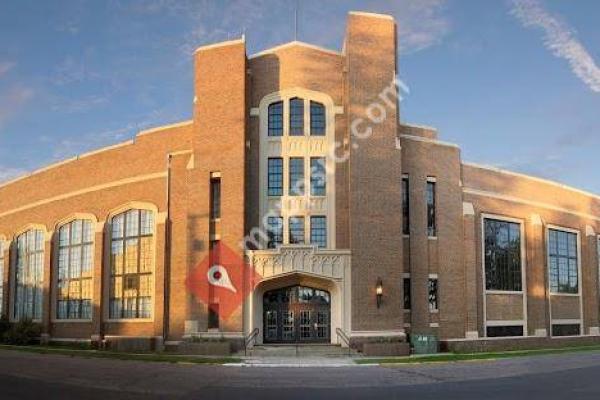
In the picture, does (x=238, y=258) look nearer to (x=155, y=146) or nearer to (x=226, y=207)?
(x=226, y=207)

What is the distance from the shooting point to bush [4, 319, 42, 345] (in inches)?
1789

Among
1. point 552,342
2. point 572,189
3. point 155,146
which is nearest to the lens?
point 155,146

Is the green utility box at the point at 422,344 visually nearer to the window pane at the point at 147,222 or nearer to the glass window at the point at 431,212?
the glass window at the point at 431,212

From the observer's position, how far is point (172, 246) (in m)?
40.4

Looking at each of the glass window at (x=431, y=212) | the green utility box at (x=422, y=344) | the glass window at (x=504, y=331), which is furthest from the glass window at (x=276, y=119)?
the glass window at (x=504, y=331)

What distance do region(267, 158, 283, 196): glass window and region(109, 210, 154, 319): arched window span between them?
823 centimetres

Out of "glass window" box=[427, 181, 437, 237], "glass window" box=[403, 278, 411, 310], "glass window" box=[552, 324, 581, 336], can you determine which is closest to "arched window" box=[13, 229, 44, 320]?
"glass window" box=[403, 278, 411, 310]

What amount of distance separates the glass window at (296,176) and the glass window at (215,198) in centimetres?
405

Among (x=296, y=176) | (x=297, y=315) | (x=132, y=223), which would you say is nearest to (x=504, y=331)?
(x=297, y=315)

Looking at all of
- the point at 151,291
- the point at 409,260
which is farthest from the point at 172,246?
the point at 409,260

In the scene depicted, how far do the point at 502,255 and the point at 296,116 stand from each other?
1691 cm

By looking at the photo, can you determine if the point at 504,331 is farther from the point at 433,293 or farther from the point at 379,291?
the point at 379,291

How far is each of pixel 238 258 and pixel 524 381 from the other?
59.0 ft

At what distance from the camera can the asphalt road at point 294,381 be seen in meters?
18.5
